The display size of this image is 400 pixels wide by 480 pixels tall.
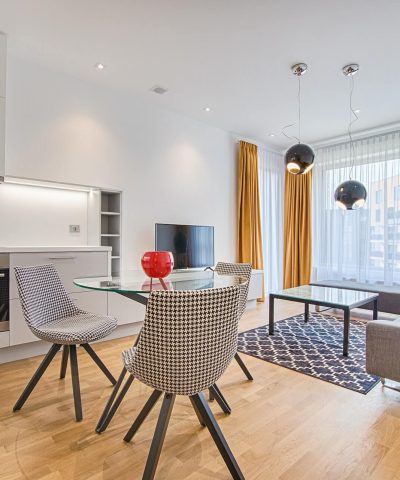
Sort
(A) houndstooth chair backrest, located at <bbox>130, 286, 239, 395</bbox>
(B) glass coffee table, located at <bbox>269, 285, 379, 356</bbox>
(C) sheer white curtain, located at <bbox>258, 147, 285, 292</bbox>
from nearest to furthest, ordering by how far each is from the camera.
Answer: (A) houndstooth chair backrest, located at <bbox>130, 286, 239, 395</bbox>
(B) glass coffee table, located at <bbox>269, 285, 379, 356</bbox>
(C) sheer white curtain, located at <bbox>258, 147, 285, 292</bbox>

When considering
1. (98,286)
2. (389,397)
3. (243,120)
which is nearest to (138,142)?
(243,120)

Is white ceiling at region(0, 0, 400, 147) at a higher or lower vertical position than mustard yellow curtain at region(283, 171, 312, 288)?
higher

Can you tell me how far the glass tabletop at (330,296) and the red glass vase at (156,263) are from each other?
184 centimetres

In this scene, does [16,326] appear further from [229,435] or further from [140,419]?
[229,435]

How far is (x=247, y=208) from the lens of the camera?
5336mm

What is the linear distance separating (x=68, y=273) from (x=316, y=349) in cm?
256

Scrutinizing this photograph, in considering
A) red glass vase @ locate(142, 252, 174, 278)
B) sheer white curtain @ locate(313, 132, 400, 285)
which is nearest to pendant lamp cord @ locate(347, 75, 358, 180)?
sheer white curtain @ locate(313, 132, 400, 285)

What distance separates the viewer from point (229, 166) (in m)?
5.25

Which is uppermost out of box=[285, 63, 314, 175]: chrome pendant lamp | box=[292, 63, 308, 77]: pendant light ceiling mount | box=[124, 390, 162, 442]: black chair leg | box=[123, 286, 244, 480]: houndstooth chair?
box=[292, 63, 308, 77]: pendant light ceiling mount

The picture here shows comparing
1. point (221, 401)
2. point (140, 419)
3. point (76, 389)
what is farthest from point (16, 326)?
point (221, 401)

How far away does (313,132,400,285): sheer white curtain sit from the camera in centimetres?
498

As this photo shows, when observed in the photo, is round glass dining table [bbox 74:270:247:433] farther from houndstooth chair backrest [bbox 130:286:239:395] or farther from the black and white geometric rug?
the black and white geometric rug

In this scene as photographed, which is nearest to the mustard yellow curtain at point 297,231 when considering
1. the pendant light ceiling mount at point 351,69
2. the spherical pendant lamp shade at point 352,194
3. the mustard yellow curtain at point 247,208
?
the mustard yellow curtain at point 247,208

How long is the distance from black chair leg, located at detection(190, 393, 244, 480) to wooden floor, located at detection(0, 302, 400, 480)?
83 millimetres
